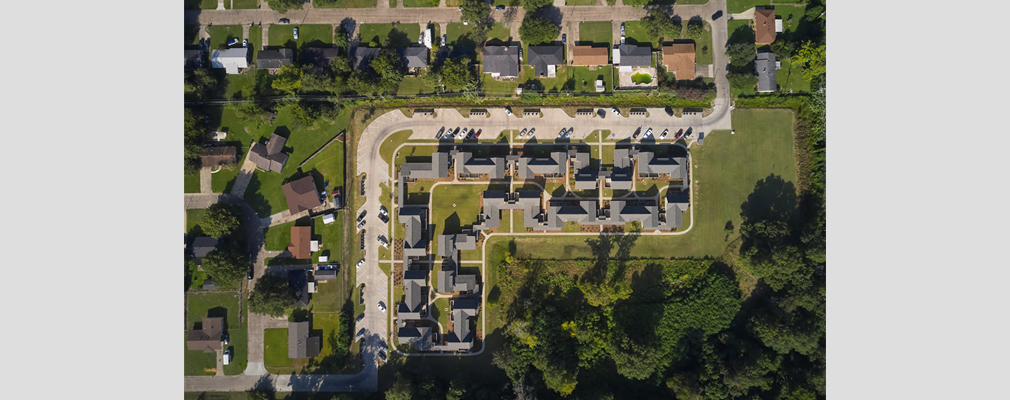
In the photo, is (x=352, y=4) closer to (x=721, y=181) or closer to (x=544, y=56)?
(x=544, y=56)

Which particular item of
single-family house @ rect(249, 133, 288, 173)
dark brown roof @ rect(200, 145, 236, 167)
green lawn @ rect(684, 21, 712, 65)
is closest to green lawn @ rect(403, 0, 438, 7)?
single-family house @ rect(249, 133, 288, 173)

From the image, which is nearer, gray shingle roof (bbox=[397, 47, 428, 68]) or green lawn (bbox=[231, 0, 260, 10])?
gray shingle roof (bbox=[397, 47, 428, 68])

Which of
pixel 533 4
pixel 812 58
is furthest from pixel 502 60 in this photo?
pixel 812 58

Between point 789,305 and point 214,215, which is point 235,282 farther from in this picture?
point 789,305

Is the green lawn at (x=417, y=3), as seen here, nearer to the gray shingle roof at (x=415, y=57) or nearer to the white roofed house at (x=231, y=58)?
the gray shingle roof at (x=415, y=57)

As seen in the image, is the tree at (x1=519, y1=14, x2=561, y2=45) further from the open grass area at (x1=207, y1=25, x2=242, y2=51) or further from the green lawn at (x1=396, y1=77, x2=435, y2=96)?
the open grass area at (x1=207, y1=25, x2=242, y2=51)

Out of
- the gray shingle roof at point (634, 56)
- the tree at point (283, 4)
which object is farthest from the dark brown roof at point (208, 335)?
the gray shingle roof at point (634, 56)

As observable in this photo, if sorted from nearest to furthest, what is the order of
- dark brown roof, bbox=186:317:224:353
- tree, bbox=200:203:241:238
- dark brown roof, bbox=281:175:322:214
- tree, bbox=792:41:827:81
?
tree, bbox=200:203:241:238 → tree, bbox=792:41:827:81 → dark brown roof, bbox=186:317:224:353 → dark brown roof, bbox=281:175:322:214
